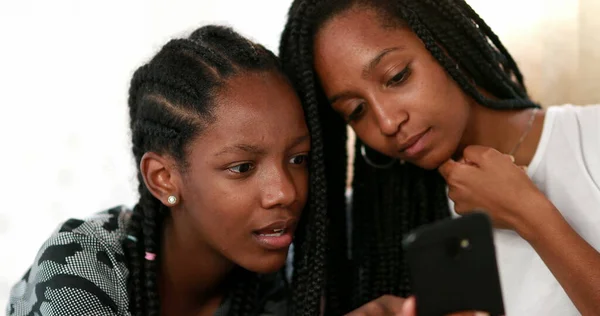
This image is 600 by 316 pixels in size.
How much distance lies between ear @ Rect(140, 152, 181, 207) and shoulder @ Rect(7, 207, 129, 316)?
0.12m

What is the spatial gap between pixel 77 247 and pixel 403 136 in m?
0.58

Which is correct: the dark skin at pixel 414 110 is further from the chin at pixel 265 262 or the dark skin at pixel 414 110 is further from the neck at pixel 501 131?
the chin at pixel 265 262

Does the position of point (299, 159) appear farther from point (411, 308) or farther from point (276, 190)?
point (411, 308)

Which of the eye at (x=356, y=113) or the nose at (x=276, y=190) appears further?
the eye at (x=356, y=113)

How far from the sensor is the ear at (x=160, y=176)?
112 centimetres

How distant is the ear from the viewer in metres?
1.12

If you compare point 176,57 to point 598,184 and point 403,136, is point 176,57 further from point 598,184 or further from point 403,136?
point 598,184

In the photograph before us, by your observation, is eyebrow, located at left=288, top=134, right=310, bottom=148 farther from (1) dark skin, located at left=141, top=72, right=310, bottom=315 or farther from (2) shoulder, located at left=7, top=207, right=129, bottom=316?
(2) shoulder, located at left=7, top=207, right=129, bottom=316

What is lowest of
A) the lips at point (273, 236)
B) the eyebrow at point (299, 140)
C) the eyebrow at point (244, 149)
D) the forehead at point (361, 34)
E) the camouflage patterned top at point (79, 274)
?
the camouflage patterned top at point (79, 274)

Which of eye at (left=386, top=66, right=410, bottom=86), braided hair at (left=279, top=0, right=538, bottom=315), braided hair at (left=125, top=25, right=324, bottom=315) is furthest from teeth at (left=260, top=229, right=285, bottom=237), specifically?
eye at (left=386, top=66, right=410, bottom=86)

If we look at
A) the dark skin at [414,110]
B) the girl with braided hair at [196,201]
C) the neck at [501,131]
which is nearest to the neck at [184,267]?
the girl with braided hair at [196,201]

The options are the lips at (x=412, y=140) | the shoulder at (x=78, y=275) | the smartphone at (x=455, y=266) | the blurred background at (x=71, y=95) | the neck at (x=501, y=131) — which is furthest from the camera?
the blurred background at (x=71, y=95)

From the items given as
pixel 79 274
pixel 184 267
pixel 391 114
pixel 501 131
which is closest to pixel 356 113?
pixel 391 114

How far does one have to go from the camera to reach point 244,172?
106cm
